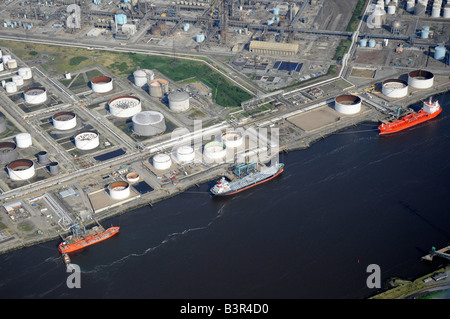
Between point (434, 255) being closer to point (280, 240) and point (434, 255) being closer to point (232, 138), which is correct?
point (280, 240)

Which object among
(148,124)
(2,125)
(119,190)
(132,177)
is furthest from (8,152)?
(148,124)

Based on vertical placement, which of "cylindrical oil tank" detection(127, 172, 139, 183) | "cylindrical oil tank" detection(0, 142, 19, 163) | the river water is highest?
"cylindrical oil tank" detection(0, 142, 19, 163)

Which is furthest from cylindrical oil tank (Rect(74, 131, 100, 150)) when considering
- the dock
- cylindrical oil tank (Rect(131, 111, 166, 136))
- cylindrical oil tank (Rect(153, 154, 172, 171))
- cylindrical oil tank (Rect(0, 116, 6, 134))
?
the dock

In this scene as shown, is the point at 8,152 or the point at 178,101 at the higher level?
the point at 178,101

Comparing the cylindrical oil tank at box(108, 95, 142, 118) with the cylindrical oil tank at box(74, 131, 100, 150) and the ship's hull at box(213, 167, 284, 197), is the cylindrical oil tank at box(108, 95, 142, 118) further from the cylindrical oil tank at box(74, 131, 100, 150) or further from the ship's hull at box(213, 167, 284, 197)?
the ship's hull at box(213, 167, 284, 197)

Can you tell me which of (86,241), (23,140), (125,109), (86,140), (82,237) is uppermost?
(125,109)

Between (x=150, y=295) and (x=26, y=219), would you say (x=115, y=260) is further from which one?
(x=26, y=219)

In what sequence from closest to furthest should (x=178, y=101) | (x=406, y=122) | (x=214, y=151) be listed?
(x=214, y=151) → (x=406, y=122) → (x=178, y=101)

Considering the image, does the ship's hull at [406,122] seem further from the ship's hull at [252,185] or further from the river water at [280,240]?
the ship's hull at [252,185]
